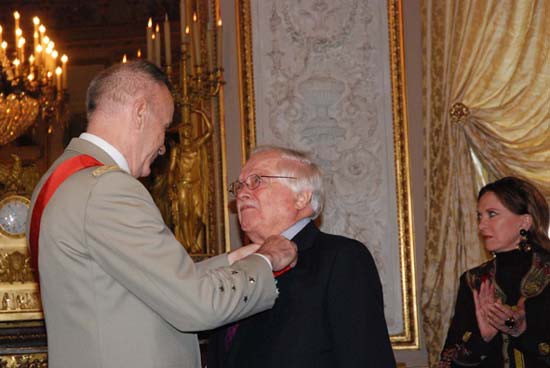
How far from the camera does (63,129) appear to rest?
5.09 meters

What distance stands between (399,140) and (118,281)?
3.16 m

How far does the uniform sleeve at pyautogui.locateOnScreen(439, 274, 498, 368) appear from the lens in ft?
12.2

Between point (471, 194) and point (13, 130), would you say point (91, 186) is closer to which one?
point (13, 130)

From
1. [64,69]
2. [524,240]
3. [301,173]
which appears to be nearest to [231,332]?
[301,173]

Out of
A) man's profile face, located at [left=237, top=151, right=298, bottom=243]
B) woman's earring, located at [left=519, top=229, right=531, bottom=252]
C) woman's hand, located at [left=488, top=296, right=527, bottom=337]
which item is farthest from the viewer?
woman's earring, located at [left=519, top=229, right=531, bottom=252]

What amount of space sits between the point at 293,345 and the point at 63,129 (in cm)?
277

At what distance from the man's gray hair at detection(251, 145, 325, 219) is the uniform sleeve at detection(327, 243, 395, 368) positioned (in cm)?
29

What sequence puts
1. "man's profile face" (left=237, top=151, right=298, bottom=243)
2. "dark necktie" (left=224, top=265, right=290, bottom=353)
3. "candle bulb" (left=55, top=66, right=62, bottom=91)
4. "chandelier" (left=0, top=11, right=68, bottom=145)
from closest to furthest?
1. "dark necktie" (left=224, top=265, right=290, bottom=353)
2. "man's profile face" (left=237, top=151, right=298, bottom=243)
3. "chandelier" (left=0, top=11, right=68, bottom=145)
4. "candle bulb" (left=55, top=66, right=62, bottom=91)

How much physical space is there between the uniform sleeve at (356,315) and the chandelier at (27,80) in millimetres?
2609

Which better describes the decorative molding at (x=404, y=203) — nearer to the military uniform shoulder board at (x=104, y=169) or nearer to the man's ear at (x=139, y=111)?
the man's ear at (x=139, y=111)

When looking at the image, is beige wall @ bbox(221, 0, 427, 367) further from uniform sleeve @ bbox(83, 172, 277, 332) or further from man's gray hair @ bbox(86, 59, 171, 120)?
uniform sleeve @ bbox(83, 172, 277, 332)

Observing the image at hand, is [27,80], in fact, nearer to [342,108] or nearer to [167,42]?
[167,42]

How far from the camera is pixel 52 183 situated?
2.44m

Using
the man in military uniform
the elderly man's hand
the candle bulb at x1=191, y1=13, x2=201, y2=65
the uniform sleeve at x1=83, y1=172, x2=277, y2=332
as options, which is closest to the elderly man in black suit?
the elderly man's hand
